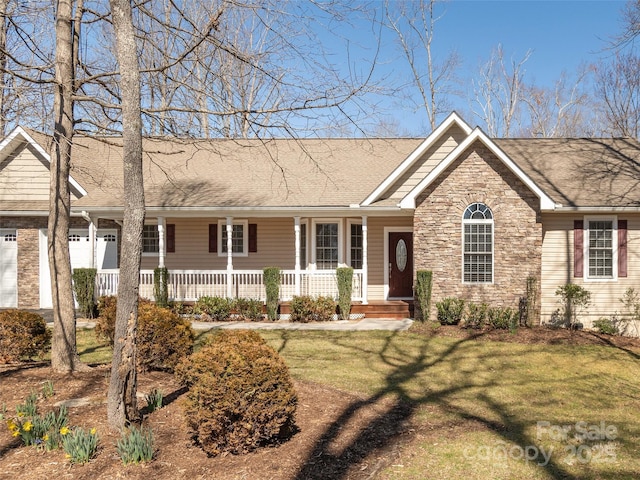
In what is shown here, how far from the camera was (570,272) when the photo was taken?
15.2 metres

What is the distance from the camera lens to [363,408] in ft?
24.0

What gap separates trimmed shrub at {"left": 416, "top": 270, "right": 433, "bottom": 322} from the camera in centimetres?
1466

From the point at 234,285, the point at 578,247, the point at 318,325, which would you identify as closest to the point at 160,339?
the point at 318,325

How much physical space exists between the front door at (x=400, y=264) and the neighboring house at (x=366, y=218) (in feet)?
0.12

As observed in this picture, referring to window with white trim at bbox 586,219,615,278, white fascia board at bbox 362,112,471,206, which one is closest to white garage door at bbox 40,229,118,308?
white fascia board at bbox 362,112,471,206

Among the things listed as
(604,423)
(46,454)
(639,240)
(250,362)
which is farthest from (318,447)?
(639,240)

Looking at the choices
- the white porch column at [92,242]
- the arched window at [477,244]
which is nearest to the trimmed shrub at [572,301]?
the arched window at [477,244]

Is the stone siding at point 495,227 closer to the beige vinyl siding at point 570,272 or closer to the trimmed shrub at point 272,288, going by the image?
the beige vinyl siding at point 570,272

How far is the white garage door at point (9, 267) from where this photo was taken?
58.1 ft

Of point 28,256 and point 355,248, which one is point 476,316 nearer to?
point 355,248

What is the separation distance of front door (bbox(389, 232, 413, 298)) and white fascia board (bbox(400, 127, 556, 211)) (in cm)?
276

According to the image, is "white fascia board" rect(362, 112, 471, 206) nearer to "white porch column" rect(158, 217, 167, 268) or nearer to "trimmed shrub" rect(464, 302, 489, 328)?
"trimmed shrub" rect(464, 302, 489, 328)

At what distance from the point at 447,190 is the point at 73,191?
1173 centimetres

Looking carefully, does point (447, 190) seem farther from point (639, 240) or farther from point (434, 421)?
point (434, 421)
